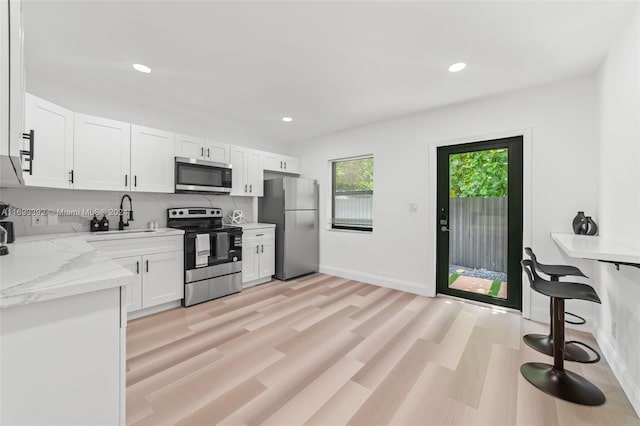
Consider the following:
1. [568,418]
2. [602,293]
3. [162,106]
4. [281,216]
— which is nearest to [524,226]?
[602,293]

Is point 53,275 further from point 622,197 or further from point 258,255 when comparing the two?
point 622,197

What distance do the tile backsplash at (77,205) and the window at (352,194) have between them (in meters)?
2.21

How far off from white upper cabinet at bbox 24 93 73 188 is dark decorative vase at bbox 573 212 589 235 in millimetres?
4937

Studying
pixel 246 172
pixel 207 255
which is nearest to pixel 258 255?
pixel 207 255

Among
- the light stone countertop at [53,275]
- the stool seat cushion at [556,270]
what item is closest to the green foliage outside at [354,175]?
the stool seat cushion at [556,270]

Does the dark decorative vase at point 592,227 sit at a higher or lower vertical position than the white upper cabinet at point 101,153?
lower

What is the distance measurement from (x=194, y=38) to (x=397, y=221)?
3.14 m

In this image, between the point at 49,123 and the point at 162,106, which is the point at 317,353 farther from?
the point at 162,106

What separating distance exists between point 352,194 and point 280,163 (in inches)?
54.3

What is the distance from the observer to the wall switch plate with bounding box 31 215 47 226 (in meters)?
2.75

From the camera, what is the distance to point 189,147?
142 inches

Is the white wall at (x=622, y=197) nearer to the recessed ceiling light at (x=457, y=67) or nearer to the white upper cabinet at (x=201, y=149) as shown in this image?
the recessed ceiling light at (x=457, y=67)

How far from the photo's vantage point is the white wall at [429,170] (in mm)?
2738

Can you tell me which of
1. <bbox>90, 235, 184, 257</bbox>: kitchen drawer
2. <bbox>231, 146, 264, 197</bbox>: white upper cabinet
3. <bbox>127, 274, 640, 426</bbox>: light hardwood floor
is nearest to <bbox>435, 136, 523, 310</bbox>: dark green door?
<bbox>127, 274, 640, 426</bbox>: light hardwood floor
